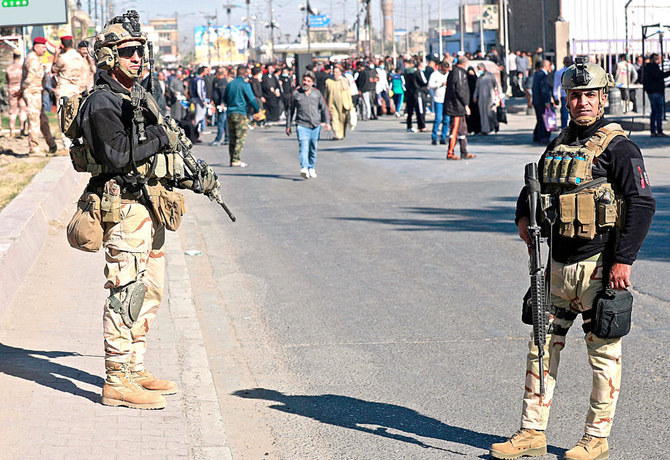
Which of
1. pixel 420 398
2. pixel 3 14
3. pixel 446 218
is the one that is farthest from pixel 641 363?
pixel 3 14

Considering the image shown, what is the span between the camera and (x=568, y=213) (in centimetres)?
420

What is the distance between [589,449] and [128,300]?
2.28 meters

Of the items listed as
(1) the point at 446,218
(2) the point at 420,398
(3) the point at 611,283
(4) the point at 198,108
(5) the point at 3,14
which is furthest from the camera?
(4) the point at 198,108

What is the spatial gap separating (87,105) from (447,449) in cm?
236

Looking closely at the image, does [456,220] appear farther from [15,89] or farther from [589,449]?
[15,89]

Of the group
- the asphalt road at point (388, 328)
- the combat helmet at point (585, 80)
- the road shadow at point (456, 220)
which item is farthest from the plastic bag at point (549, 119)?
the combat helmet at point (585, 80)

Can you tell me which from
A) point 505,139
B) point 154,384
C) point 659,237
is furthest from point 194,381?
point 505,139

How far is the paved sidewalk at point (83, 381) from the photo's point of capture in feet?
14.8

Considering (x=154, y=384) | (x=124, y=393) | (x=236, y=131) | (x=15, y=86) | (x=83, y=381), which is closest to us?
(x=124, y=393)

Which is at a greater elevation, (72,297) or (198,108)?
(198,108)

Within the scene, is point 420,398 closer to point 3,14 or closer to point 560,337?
point 560,337

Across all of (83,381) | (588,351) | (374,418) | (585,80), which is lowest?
(374,418)

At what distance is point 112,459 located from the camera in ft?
14.1

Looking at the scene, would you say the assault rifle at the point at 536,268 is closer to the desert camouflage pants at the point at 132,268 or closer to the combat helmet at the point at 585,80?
the combat helmet at the point at 585,80
